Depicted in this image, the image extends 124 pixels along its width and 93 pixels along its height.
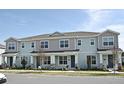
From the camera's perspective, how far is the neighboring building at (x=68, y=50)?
35.6 metres

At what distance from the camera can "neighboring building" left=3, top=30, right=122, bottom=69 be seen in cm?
3562

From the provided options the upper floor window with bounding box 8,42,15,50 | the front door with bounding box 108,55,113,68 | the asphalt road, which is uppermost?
the upper floor window with bounding box 8,42,15,50

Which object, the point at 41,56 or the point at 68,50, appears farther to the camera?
the point at 68,50

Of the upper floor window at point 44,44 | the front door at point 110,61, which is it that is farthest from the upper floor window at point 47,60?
the front door at point 110,61

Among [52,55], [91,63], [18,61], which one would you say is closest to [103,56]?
[91,63]

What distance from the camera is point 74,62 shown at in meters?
37.6

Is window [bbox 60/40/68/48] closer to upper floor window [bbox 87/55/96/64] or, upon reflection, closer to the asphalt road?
upper floor window [bbox 87/55/96/64]

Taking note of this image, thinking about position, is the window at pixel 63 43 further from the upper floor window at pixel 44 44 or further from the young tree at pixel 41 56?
the young tree at pixel 41 56

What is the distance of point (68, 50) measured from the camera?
38.1 m

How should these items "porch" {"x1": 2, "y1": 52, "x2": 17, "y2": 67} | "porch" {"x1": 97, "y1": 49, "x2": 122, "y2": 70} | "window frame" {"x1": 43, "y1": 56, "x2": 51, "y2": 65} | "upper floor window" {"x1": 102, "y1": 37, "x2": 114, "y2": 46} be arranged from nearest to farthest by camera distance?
"porch" {"x1": 97, "y1": 49, "x2": 122, "y2": 70} → "upper floor window" {"x1": 102, "y1": 37, "x2": 114, "y2": 46} → "window frame" {"x1": 43, "y1": 56, "x2": 51, "y2": 65} → "porch" {"x1": 2, "y1": 52, "x2": 17, "y2": 67}

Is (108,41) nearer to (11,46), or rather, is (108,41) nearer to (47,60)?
(47,60)

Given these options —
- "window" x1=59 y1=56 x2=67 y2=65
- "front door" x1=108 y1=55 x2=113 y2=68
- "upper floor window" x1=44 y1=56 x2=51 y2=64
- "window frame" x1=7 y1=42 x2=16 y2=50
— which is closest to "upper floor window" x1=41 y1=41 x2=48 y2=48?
"upper floor window" x1=44 y1=56 x2=51 y2=64

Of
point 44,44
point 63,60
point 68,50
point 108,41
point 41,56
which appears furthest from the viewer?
point 44,44

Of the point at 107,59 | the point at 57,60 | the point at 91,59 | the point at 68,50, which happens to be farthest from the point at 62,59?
the point at 107,59
